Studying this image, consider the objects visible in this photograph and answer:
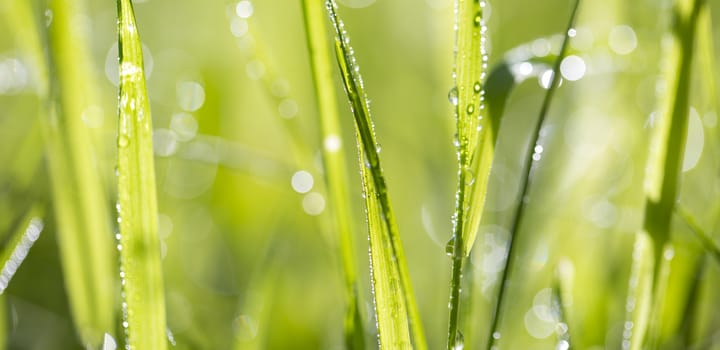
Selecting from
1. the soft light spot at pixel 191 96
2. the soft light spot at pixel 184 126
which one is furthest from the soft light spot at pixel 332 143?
the soft light spot at pixel 191 96

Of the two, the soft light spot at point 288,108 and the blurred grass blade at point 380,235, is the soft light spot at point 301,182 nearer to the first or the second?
the soft light spot at point 288,108

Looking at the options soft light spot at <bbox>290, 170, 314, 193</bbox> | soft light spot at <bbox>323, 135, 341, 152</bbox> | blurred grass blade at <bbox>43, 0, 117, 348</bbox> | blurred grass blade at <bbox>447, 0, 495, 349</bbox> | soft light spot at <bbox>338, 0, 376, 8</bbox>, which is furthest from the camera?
soft light spot at <bbox>338, 0, 376, 8</bbox>

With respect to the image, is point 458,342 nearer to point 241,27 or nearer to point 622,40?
point 241,27

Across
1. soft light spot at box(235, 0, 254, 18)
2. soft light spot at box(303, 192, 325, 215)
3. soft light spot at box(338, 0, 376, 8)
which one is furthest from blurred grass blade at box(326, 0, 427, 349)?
soft light spot at box(338, 0, 376, 8)

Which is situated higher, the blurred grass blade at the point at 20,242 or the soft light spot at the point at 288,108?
the soft light spot at the point at 288,108

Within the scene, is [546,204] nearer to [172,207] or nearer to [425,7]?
[172,207]

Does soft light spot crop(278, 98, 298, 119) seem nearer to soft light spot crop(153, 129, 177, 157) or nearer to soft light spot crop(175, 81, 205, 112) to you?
soft light spot crop(153, 129, 177, 157)

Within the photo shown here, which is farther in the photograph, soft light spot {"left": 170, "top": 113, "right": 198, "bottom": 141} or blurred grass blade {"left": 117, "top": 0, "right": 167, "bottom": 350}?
soft light spot {"left": 170, "top": 113, "right": 198, "bottom": 141}
